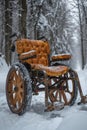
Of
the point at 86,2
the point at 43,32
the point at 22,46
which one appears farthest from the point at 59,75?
the point at 86,2

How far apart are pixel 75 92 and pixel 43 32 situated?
16.6 meters

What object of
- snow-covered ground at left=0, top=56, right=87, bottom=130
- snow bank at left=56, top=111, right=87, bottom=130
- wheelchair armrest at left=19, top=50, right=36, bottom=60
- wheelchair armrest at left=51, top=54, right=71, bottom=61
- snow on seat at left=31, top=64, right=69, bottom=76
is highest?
wheelchair armrest at left=19, top=50, right=36, bottom=60

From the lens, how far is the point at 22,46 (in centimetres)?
741

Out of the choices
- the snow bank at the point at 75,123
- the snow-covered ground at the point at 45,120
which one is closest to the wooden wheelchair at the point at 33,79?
the snow-covered ground at the point at 45,120

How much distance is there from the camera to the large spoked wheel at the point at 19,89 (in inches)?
237

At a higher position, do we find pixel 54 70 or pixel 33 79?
pixel 54 70

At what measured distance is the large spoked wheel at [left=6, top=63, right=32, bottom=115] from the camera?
6.02 meters

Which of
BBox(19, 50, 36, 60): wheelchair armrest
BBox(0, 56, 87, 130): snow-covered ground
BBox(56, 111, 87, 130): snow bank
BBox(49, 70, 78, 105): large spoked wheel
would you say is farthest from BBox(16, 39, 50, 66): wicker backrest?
BBox(56, 111, 87, 130): snow bank

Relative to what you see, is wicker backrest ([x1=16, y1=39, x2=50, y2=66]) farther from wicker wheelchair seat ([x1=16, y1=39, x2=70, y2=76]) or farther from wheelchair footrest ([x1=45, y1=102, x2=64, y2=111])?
wheelchair footrest ([x1=45, y1=102, x2=64, y2=111])

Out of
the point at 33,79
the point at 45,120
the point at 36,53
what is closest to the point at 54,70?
the point at 36,53

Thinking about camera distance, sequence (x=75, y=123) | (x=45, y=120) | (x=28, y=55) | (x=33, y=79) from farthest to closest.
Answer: (x=33, y=79), (x=28, y=55), (x=45, y=120), (x=75, y=123)

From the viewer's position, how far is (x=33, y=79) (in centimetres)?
675

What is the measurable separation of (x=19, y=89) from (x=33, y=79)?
52 cm

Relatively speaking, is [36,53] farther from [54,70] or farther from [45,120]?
[45,120]
